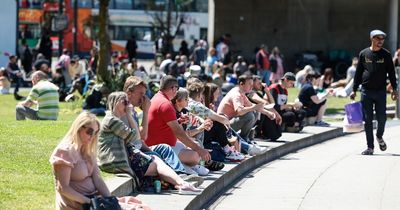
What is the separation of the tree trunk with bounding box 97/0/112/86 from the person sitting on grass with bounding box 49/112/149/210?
18.8 meters

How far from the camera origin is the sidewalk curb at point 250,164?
11812 millimetres

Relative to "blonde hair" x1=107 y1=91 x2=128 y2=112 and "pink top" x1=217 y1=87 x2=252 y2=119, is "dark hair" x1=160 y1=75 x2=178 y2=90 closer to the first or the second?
"blonde hair" x1=107 y1=91 x2=128 y2=112

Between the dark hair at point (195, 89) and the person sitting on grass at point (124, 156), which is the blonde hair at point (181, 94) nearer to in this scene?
the dark hair at point (195, 89)

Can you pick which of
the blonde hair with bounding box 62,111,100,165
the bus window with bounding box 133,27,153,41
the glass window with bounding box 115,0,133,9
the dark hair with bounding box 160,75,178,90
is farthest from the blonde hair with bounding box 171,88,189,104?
the bus window with bounding box 133,27,153,41

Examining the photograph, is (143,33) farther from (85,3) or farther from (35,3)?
(35,3)

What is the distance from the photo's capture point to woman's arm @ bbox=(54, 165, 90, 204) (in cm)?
901

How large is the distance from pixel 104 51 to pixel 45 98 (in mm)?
10364

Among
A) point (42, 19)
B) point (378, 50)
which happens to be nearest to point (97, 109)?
point (378, 50)

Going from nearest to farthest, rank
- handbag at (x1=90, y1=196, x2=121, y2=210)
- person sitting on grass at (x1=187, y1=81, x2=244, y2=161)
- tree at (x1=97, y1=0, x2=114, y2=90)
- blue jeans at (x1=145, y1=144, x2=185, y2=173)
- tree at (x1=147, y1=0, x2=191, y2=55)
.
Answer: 1. handbag at (x1=90, y1=196, x2=121, y2=210)
2. blue jeans at (x1=145, y1=144, x2=185, y2=173)
3. person sitting on grass at (x1=187, y1=81, x2=244, y2=161)
4. tree at (x1=97, y1=0, x2=114, y2=90)
5. tree at (x1=147, y1=0, x2=191, y2=55)

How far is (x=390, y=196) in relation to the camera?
12.7 meters

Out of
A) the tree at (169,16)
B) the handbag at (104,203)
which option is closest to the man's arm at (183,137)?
Result: the handbag at (104,203)

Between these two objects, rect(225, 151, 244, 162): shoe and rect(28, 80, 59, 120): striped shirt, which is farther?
rect(28, 80, 59, 120): striped shirt

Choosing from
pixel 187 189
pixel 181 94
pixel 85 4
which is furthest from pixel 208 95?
pixel 85 4

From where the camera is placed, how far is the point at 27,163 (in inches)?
481
